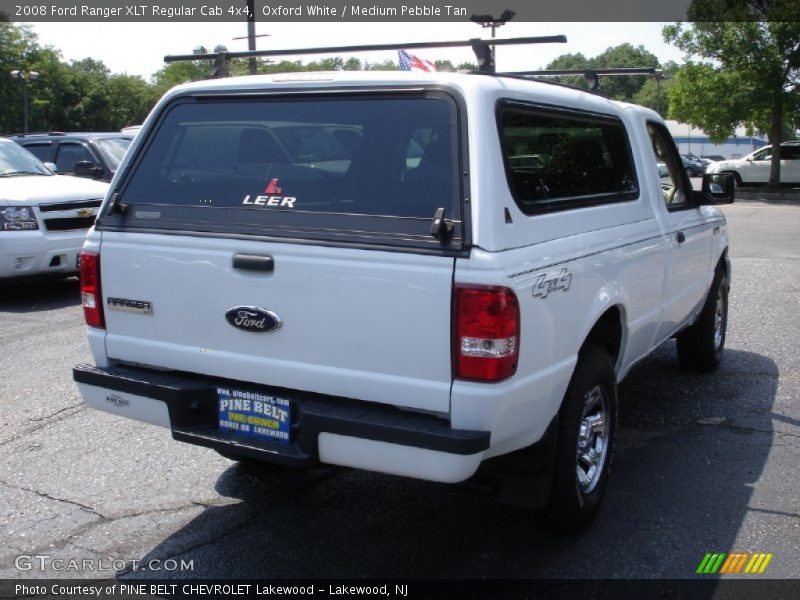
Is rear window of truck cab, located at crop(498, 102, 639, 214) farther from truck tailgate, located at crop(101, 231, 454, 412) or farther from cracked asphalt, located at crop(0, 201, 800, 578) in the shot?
cracked asphalt, located at crop(0, 201, 800, 578)

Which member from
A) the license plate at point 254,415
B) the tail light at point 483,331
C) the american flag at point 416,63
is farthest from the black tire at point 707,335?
the license plate at point 254,415

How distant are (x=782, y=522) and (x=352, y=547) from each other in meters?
2.01

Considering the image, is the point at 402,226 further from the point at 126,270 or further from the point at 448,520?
the point at 448,520

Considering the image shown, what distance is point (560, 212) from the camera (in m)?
3.72

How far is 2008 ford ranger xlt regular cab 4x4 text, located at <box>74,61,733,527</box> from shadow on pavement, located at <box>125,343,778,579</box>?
0.26 metres

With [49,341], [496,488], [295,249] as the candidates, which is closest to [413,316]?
[295,249]

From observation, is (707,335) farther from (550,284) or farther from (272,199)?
(272,199)

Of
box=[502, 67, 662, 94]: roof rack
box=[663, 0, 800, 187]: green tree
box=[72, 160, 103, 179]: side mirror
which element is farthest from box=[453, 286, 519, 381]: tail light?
box=[663, 0, 800, 187]: green tree

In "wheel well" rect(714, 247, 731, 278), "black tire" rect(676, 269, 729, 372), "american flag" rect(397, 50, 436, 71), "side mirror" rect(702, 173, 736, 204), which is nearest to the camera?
"american flag" rect(397, 50, 436, 71)

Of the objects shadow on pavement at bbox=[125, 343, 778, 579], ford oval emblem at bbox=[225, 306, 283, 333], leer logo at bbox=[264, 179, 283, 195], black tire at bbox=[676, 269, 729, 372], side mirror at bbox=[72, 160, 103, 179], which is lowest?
shadow on pavement at bbox=[125, 343, 778, 579]

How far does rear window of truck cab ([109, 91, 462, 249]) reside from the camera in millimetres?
3326

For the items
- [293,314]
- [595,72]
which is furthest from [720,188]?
[293,314]

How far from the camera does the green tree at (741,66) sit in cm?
2538

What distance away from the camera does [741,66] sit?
26.0m
